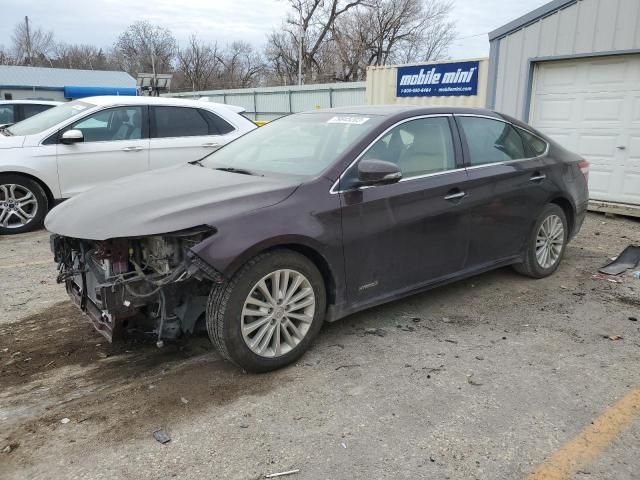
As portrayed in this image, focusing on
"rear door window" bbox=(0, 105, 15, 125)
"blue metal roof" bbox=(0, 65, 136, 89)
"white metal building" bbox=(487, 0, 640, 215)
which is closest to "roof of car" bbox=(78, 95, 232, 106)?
"rear door window" bbox=(0, 105, 15, 125)

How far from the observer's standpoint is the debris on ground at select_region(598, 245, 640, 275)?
18.7 ft

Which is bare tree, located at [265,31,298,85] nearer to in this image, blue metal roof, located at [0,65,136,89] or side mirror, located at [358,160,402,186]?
blue metal roof, located at [0,65,136,89]

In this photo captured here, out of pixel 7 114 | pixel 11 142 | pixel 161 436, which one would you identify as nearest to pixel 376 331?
pixel 161 436

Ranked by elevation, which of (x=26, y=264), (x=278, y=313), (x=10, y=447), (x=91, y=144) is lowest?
(x=10, y=447)

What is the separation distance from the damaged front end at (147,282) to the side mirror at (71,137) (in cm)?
397

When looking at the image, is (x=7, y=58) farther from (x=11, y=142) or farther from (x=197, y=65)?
(x=11, y=142)

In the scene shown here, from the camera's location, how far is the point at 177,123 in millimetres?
7922

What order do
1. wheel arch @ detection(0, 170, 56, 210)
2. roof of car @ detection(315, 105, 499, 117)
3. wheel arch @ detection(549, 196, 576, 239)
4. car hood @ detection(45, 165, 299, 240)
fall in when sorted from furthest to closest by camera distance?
wheel arch @ detection(0, 170, 56, 210), wheel arch @ detection(549, 196, 576, 239), roof of car @ detection(315, 105, 499, 117), car hood @ detection(45, 165, 299, 240)

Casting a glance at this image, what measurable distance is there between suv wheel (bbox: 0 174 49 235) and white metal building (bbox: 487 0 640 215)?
25.1 feet

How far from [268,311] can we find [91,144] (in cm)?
508

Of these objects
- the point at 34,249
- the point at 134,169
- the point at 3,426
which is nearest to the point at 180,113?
the point at 134,169

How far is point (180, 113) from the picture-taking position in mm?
7938

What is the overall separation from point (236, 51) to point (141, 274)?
60.9 metres

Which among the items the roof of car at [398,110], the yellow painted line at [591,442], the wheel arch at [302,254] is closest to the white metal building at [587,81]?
the roof of car at [398,110]
